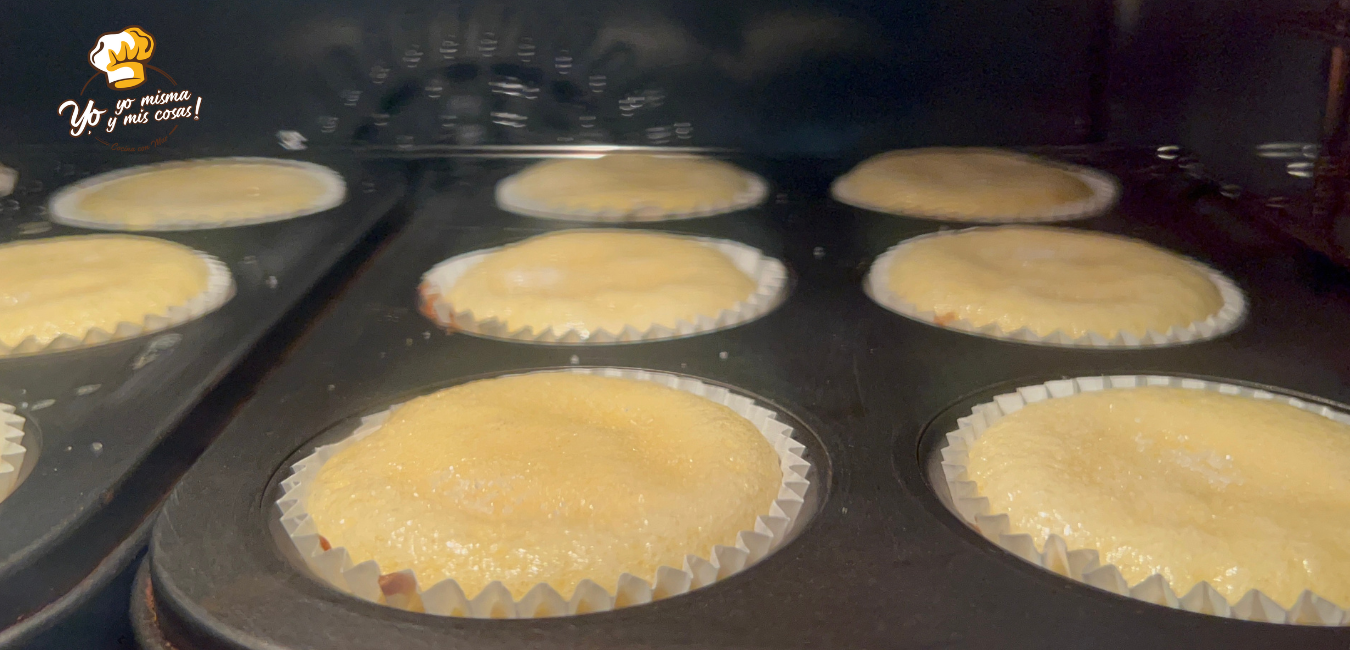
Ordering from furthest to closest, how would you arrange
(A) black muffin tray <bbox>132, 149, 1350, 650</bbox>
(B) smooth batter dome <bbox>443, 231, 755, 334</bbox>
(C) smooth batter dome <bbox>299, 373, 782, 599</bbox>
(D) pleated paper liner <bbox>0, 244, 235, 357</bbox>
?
1. (B) smooth batter dome <bbox>443, 231, 755, 334</bbox>
2. (D) pleated paper liner <bbox>0, 244, 235, 357</bbox>
3. (C) smooth batter dome <bbox>299, 373, 782, 599</bbox>
4. (A) black muffin tray <bbox>132, 149, 1350, 650</bbox>

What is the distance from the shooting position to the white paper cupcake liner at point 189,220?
1.76 m

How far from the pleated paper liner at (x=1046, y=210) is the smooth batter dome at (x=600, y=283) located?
1.40ft

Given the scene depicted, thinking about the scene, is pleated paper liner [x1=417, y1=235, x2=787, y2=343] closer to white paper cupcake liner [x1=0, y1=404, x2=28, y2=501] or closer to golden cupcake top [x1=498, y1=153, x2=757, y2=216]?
golden cupcake top [x1=498, y1=153, x2=757, y2=216]

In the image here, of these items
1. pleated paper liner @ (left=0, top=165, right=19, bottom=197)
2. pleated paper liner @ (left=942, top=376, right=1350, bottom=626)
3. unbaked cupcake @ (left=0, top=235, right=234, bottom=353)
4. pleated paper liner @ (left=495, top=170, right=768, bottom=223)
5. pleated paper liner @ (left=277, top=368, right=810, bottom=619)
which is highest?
pleated paper liner @ (left=0, top=165, right=19, bottom=197)

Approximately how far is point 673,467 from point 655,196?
97 cm

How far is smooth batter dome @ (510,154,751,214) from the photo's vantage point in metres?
1.84

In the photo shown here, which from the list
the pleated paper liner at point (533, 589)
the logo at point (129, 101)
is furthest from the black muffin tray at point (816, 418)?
the logo at point (129, 101)

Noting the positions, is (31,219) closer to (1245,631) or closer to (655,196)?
(655,196)

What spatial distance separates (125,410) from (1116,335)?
1.27 meters

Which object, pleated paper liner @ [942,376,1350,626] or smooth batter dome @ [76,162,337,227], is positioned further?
smooth batter dome @ [76,162,337,227]

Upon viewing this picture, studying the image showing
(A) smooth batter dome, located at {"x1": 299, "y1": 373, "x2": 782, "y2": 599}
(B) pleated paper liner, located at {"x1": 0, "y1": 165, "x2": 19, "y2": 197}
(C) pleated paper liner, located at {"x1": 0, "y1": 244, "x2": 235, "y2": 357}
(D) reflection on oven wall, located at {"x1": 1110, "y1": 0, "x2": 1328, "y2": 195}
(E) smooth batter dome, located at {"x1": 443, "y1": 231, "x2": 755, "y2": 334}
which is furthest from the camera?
(B) pleated paper liner, located at {"x1": 0, "y1": 165, "x2": 19, "y2": 197}

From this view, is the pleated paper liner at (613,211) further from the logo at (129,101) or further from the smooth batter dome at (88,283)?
the logo at (129,101)

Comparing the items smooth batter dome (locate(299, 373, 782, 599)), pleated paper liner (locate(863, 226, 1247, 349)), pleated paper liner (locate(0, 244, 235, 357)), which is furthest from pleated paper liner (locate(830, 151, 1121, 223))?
pleated paper liner (locate(0, 244, 235, 357))

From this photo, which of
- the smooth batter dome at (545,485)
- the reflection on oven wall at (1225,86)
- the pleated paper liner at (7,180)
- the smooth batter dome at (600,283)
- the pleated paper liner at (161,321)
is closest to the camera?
the smooth batter dome at (545,485)
